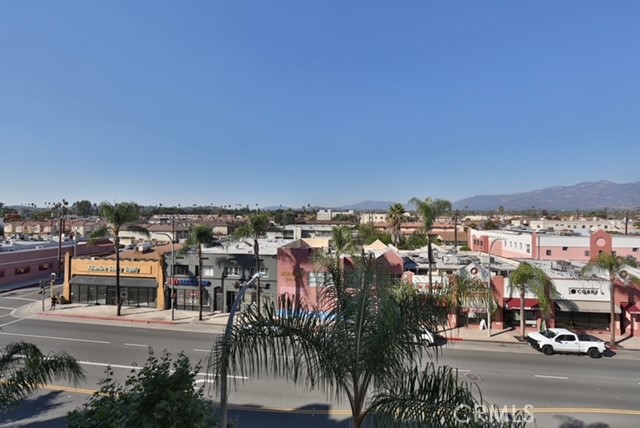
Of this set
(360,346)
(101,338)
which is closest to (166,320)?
(101,338)

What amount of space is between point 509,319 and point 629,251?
2772 cm

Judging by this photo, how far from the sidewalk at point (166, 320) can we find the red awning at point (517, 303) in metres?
1.75

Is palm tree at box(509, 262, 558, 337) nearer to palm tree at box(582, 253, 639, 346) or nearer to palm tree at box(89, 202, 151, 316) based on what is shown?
palm tree at box(582, 253, 639, 346)

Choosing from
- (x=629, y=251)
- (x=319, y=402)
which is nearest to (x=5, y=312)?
(x=319, y=402)

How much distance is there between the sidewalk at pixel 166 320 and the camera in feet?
78.6

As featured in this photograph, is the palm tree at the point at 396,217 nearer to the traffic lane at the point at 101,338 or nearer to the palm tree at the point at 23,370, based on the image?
the traffic lane at the point at 101,338

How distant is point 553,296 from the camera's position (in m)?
24.7

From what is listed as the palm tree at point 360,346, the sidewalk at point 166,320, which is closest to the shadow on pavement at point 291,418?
the palm tree at point 360,346

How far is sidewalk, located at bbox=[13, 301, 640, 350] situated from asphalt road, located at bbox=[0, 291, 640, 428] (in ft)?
3.89

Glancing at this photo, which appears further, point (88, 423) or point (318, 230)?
point (318, 230)

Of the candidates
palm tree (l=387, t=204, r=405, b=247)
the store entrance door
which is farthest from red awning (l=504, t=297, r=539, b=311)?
the store entrance door

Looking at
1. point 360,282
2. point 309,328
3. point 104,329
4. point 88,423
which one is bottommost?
point 104,329

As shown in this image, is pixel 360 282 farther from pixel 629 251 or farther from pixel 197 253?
pixel 629 251

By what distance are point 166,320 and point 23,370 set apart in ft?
65.5
